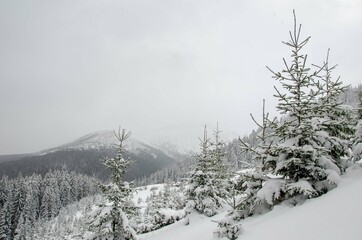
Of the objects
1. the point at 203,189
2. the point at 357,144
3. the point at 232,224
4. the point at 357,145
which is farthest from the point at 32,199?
the point at 357,145

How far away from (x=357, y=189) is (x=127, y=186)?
1313cm

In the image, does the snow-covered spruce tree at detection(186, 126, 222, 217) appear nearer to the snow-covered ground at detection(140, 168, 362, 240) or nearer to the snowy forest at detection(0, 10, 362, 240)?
the snowy forest at detection(0, 10, 362, 240)

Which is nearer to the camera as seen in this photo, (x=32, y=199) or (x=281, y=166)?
(x=281, y=166)

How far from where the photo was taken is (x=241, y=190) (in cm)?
972

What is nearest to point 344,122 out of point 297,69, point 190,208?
point 297,69

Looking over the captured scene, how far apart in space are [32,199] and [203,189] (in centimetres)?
13083

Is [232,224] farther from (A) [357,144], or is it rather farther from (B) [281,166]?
(A) [357,144]

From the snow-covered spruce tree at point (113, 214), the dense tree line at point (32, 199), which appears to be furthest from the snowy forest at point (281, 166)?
the dense tree line at point (32, 199)

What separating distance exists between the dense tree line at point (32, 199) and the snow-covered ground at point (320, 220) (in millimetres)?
95507

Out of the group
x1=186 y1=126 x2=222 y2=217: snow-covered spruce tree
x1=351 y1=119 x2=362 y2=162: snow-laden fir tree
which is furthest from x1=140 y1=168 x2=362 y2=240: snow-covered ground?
x1=186 y1=126 x2=222 y2=217: snow-covered spruce tree

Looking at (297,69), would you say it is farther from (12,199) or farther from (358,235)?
(12,199)

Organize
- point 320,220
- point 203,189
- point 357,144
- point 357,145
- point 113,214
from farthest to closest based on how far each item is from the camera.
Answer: point 203,189 < point 113,214 < point 357,144 < point 357,145 < point 320,220

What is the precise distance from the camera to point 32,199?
123 metres

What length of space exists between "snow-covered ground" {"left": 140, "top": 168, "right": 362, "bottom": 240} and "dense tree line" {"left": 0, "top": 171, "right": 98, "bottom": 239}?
9551cm
